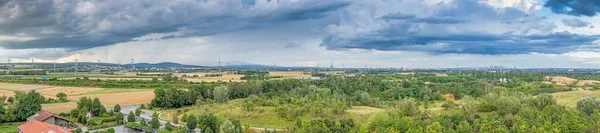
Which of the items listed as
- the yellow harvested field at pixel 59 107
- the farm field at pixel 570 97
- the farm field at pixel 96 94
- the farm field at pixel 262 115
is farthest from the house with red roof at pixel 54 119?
the farm field at pixel 570 97

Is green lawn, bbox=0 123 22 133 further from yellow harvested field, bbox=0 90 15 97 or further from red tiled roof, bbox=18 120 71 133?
yellow harvested field, bbox=0 90 15 97

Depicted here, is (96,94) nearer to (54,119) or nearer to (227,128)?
(54,119)

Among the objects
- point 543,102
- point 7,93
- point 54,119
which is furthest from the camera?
point 7,93

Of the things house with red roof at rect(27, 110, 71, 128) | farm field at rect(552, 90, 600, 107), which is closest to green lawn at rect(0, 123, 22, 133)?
house with red roof at rect(27, 110, 71, 128)

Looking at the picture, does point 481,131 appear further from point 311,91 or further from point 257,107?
point 311,91

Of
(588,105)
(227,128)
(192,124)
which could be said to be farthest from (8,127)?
(588,105)

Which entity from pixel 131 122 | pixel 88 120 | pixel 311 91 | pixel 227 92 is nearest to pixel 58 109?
pixel 88 120
